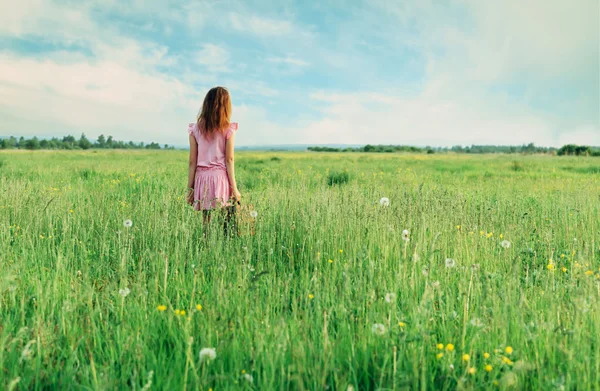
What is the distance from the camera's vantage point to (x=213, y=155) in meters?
5.83

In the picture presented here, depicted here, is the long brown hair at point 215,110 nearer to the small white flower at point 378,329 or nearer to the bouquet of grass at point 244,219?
the bouquet of grass at point 244,219

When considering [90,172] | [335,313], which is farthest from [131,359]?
[90,172]

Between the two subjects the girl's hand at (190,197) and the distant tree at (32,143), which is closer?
the girl's hand at (190,197)

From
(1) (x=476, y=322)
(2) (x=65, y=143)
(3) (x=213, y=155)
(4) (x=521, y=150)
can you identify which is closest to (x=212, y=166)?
(3) (x=213, y=155)

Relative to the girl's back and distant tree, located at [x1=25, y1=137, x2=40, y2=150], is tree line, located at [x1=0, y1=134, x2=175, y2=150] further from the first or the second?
the girl's back

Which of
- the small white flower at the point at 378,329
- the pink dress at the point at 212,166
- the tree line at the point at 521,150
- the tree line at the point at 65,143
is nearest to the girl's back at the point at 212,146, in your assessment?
the pink dress at the point at 212,166

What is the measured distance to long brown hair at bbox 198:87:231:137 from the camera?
566cm

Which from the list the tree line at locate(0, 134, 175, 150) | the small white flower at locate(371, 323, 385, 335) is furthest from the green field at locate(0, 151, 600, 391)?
the tree line at locate(0, 134, 175, 150)

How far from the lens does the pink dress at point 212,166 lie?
5.79 m

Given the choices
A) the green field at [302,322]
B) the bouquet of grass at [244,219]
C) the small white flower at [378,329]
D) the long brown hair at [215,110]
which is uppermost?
the long brown hair at [215,110]

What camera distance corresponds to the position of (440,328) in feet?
9.88

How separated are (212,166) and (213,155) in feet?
0.52

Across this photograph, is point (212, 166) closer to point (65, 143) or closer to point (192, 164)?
point (192, 164)

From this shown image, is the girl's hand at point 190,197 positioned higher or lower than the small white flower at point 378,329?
higher
